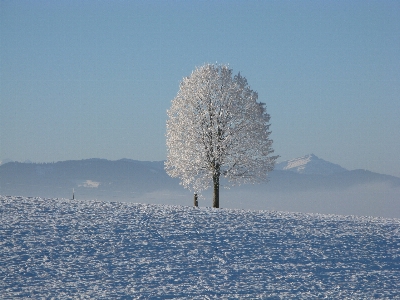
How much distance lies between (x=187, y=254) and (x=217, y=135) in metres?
17.8

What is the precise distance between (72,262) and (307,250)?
1081 centimetres

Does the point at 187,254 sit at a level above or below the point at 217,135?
below

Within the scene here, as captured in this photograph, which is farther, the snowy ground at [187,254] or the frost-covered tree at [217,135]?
the frost-covered tree at [217,135]

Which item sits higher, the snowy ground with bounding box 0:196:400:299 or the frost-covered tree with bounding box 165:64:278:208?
the frost-covered tree with bounding box 165:64:278:208

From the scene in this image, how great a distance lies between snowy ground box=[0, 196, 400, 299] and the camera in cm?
1875

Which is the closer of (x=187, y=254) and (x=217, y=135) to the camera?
(x=187, y=254)

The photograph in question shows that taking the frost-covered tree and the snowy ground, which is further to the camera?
the frost-covered tree

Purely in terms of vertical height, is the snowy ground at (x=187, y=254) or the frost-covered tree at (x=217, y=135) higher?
the frost-covered tree at (x=217, y=135)

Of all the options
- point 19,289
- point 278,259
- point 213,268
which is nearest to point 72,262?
point 19,289

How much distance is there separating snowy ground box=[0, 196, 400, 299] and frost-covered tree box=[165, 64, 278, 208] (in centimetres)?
761

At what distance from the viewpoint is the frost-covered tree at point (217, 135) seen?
39.2m

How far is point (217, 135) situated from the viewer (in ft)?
129

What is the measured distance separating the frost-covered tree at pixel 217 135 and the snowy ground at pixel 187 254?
25.0 feet

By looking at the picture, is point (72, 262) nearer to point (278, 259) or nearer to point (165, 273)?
point (165, 273)
